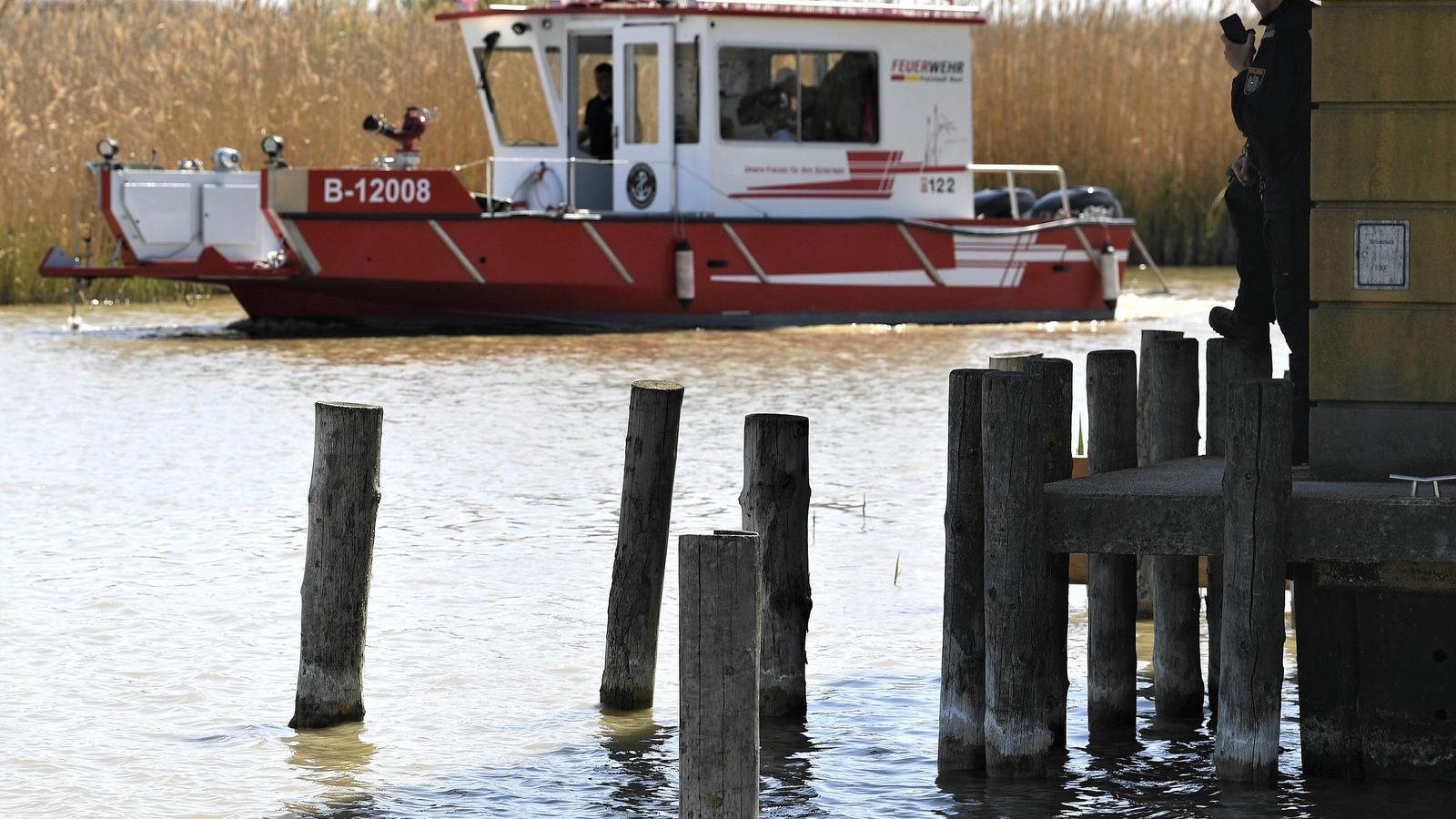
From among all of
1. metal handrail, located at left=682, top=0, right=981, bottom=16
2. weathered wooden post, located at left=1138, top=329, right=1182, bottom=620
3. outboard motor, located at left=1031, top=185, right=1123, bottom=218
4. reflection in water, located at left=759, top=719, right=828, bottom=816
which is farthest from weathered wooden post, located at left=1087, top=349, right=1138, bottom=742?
outboard motor, located at left=1031, top=185, right=1123, bottom=218

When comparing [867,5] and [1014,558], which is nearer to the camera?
[1014,558]

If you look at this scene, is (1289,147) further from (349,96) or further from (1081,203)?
(349,96)

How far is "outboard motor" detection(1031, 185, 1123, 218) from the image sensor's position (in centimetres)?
2036

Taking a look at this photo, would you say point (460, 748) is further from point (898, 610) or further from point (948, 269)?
point (948, 269)

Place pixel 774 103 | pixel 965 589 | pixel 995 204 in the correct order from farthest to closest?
pixel 995 204 < pixel 774 103 < pixel 965 589

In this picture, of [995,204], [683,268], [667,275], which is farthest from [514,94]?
[995,204]

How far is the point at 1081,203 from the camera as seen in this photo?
69.1ft

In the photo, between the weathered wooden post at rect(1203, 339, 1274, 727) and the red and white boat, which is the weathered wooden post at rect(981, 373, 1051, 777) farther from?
the red and white boat

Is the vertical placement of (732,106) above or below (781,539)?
above

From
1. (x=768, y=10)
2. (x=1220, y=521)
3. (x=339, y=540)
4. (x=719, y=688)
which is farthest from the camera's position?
(x=768, y=10)

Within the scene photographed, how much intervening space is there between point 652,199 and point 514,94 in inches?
65.9

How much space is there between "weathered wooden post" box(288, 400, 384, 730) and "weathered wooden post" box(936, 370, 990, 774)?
1.56 metres

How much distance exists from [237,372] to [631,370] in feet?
8.07

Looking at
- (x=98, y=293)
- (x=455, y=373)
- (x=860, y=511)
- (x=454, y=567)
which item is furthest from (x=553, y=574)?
(x=98, y=293)
